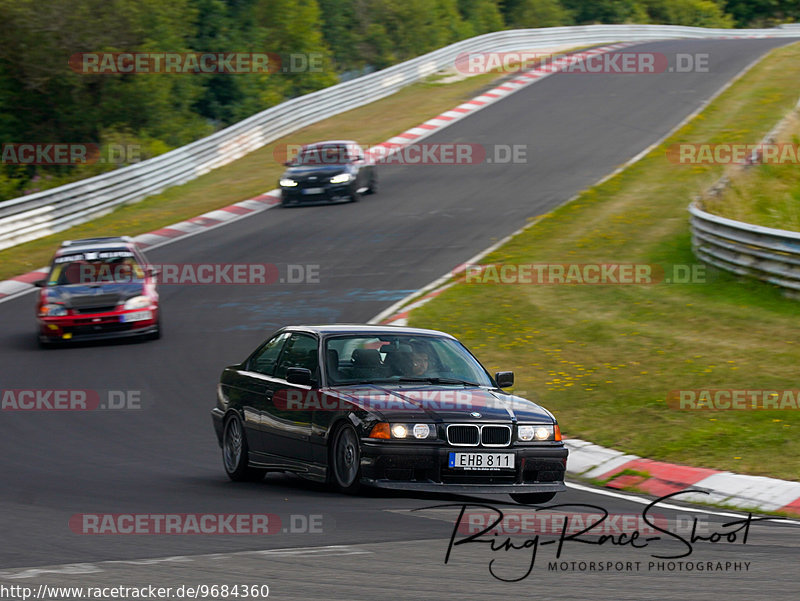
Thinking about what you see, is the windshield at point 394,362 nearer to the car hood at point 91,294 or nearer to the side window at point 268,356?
the side window at point 268,356

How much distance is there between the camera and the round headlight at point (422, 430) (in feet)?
28.5

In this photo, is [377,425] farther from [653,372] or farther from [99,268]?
[99,268]

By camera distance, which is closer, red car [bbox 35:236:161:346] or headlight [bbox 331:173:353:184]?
red car [bbox 35:236:161:346]

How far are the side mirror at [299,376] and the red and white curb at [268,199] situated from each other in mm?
13207

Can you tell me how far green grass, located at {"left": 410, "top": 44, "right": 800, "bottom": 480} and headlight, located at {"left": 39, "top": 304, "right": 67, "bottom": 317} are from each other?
16.6 feet

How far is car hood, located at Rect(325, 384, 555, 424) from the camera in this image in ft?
28.8
